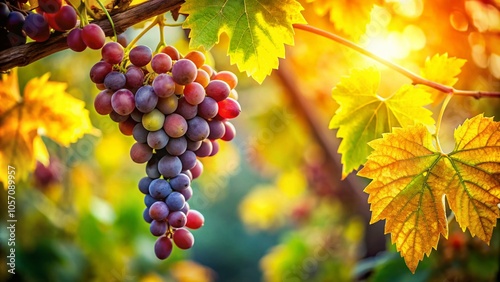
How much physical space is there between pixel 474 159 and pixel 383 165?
12 cm

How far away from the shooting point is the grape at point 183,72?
566mm

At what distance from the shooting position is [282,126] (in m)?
2.07

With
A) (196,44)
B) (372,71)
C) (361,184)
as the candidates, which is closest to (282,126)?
(361,184)

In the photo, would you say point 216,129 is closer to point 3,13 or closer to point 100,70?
point 100,70

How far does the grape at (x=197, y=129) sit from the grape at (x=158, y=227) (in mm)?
111

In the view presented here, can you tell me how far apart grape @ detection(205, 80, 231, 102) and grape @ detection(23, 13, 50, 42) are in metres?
0.21

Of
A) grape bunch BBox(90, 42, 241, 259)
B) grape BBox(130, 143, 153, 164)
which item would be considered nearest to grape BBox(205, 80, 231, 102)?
grape bunch BBox(90, 42, 241, 259)

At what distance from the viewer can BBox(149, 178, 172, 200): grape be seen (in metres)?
0.59

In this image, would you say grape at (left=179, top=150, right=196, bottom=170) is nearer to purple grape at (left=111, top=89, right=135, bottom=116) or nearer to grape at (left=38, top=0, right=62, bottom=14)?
purple grape at (left=111, top=89, right=135, bottom=116)

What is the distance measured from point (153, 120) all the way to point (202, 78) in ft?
0.28

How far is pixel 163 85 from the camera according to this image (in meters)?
0.57

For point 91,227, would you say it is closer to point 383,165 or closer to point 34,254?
point 34,254

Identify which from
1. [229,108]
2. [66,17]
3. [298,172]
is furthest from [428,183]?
[298,172]

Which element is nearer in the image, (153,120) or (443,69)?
(153,120)
